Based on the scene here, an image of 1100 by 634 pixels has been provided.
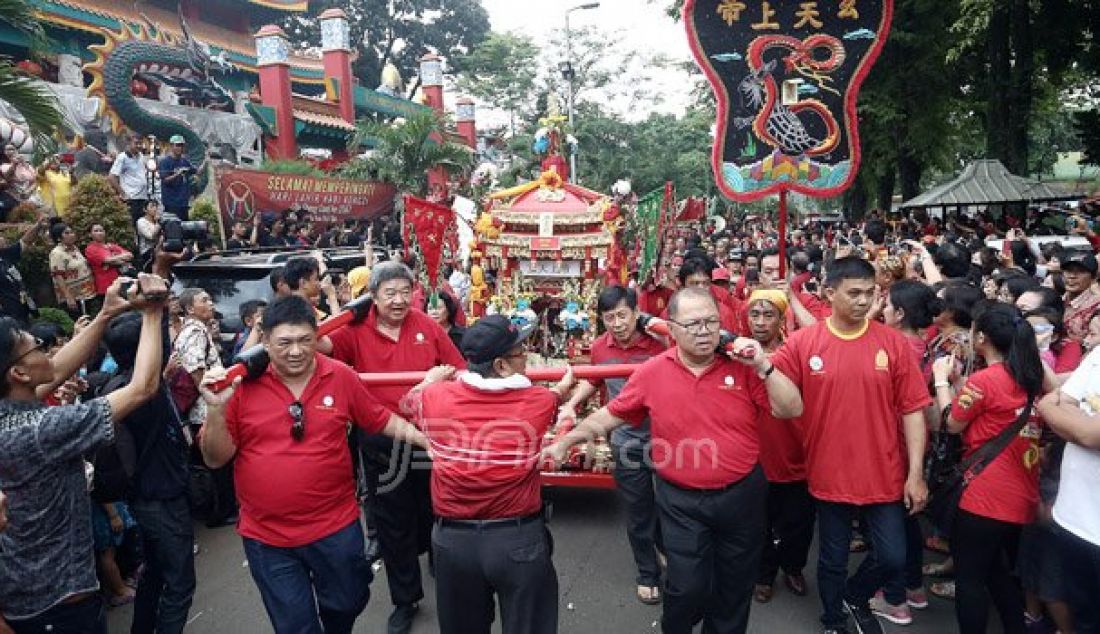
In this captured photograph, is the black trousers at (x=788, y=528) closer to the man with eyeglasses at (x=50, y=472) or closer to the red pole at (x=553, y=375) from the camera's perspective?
the red pole at (x=553, y=375)

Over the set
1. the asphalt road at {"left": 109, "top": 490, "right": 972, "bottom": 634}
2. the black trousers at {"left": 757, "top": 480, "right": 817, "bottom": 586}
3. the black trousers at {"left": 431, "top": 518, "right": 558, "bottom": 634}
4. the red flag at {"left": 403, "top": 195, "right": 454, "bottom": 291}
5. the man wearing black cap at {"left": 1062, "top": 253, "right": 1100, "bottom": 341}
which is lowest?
the asphalt road at {"left": 109, "top": 490, "right": 972, "bottom": 634}

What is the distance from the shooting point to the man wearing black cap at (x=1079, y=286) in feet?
15.8

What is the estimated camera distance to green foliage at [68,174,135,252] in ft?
29.3

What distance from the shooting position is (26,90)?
6.62 meters

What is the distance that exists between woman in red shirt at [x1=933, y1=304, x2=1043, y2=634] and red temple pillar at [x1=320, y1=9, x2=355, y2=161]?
23087 millimetres

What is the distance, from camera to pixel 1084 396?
2.70 meters

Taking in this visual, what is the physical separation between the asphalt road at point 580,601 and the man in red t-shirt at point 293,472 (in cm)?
105

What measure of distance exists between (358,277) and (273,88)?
17646mm

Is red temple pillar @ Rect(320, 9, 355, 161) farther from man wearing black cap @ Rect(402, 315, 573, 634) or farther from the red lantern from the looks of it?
man wearing black cap @ Rect(402, 315, 573, 634)

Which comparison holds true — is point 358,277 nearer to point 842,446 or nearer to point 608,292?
point 608,292

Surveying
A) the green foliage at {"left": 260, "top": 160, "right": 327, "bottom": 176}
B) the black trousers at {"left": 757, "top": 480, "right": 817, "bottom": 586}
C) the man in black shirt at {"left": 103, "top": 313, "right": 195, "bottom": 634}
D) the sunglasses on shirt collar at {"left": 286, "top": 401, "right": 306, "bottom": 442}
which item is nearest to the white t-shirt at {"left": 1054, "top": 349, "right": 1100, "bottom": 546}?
the black trousers at {"left": 757, "top": 480, "right": 817, "bottom": 586}

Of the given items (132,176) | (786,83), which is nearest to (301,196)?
(132,176)

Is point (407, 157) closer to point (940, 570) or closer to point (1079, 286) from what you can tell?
point (1079, 286)

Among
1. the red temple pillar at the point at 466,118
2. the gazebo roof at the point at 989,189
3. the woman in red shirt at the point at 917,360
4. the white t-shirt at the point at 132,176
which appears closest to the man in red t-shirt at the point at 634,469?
the woman in red shirt at the point at 917,360
